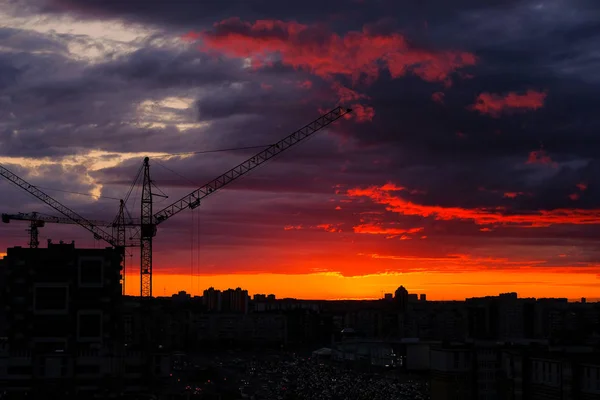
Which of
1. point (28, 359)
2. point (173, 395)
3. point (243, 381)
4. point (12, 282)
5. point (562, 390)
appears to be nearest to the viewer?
point (562, 390)

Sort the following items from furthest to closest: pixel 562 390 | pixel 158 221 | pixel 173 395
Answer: pixel 158 221 < pixel 173 395 < pixel 562 390

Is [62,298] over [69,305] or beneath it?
over

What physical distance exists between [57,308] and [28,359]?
26.0 feet

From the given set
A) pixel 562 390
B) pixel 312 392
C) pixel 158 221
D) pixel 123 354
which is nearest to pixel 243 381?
pixel 312 392

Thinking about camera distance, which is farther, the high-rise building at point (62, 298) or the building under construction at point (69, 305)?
the high-rise building at point (62, 298)

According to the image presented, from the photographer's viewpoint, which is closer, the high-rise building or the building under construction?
the building under construction

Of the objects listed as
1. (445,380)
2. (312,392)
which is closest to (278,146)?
(312,392)

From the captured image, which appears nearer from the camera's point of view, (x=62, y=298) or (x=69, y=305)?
(x=62, y=298)

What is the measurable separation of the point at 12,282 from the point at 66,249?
5.70 meters

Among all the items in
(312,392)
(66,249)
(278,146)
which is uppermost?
(278,146)

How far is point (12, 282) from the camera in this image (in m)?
78.8

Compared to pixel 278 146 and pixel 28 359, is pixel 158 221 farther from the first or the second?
pixel 28 359

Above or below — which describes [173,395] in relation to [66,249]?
below

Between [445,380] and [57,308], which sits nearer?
[57,308]
